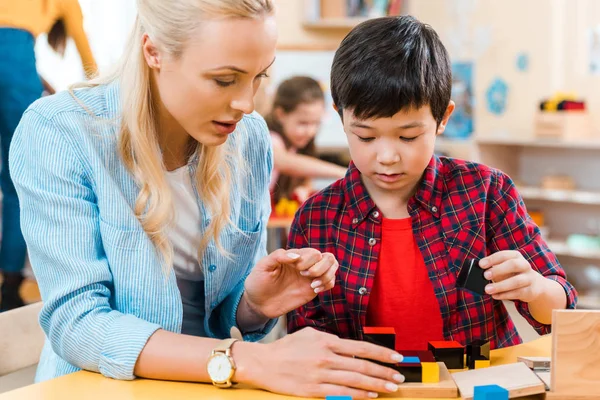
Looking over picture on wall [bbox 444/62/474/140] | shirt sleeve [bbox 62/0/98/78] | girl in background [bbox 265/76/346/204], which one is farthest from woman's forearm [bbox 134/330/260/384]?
picture on wall [bbox 444/62/474/140]

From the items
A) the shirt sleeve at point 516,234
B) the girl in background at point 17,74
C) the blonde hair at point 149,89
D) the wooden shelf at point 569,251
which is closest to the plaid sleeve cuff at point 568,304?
the shirt sleeve at point 516,234

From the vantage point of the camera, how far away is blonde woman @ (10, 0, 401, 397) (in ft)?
3.99

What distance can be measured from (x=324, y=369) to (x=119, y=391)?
0.99ft

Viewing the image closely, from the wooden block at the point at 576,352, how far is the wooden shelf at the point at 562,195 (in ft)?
12.4

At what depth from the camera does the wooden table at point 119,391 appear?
1177 mm

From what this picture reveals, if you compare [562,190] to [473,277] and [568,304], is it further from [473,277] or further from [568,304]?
[473,277]

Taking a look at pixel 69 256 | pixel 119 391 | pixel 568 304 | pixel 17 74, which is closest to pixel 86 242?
pixel 69 256

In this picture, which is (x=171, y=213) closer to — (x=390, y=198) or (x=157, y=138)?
(x=157, y=138)

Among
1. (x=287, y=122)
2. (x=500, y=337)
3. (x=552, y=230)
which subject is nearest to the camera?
(x=500, y=337)

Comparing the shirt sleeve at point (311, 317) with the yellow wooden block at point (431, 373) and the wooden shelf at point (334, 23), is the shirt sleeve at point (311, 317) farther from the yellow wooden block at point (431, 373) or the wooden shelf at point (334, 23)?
the wooden shelf at point (334, 23)

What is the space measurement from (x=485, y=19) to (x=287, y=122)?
1.79 metres

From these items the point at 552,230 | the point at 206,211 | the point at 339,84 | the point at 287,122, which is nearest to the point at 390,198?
the point at 339,84

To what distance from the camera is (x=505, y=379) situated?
1168 mm

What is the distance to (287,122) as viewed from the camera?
4281mm
